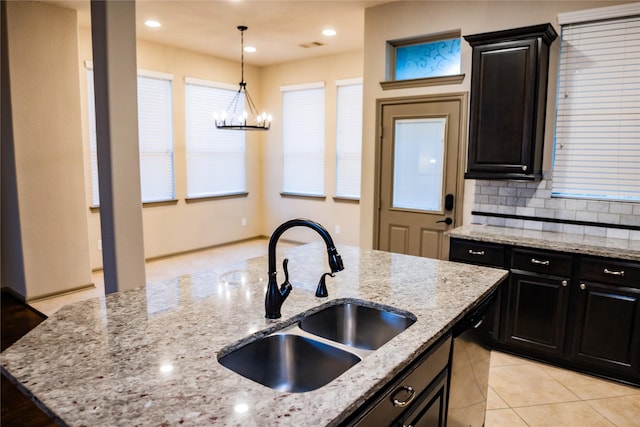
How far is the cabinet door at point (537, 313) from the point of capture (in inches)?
120

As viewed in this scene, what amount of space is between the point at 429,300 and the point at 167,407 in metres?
1.13

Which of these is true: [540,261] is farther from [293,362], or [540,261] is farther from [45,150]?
[45,150]

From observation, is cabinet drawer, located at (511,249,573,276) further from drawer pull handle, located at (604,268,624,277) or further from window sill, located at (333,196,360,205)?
window sill, located at (333,196,360,205)

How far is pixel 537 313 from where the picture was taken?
3.13m

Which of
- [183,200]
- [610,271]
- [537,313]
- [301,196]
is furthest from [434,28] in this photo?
[183,200]

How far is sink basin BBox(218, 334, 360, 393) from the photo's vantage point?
1.43 meters

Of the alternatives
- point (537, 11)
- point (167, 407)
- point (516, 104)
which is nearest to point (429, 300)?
point (167, 407)

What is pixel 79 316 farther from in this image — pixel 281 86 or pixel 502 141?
pixel 281 86

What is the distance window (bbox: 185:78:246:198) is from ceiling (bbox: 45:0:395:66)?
627 millimetres

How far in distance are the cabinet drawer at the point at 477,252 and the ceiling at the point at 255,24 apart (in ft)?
8.46

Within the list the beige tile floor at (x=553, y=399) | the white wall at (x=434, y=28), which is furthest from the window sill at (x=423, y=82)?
the beige tile floor at (x=553, y=399)

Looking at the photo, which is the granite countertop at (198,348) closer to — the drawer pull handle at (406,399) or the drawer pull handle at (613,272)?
the drawer pull handle at (406,399)

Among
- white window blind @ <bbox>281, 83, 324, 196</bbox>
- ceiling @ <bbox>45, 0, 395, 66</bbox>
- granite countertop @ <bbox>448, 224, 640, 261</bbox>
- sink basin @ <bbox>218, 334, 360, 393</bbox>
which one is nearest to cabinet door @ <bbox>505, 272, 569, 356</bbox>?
granite countertop @ <bbox>448, 224, 640, 261</bbox>

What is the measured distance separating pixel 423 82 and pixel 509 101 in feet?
3.34
